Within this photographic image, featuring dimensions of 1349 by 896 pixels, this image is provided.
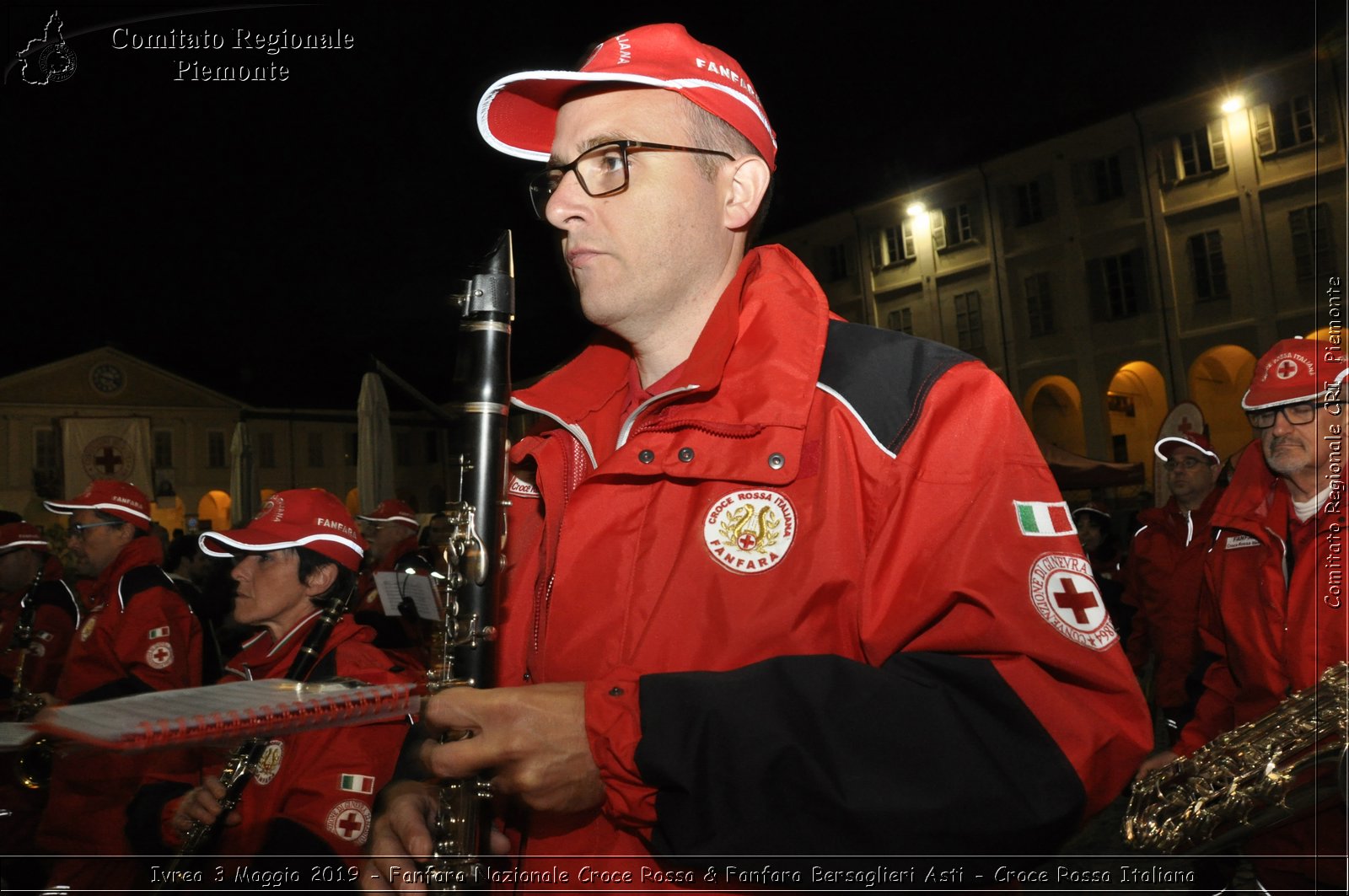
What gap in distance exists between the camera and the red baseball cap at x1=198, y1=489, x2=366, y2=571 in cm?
462

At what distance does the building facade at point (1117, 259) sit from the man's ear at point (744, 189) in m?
22.2

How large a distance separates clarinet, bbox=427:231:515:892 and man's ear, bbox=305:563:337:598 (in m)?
3.37

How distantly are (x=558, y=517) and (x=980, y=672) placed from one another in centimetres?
92

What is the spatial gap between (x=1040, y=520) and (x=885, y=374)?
0.38m

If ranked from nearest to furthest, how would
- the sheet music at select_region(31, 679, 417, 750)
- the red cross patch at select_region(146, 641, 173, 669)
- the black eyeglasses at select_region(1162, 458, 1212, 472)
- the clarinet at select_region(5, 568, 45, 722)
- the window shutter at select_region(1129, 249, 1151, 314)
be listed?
1. the sheet music at select_region(31, 679, 417, 750)
2. the red cross patch at select_region(146, 641, 173, 669)
3. the clarinet at select_region(5, 568, 45, 722)
4. the black eyeglasses at select_region(1162, 458, 1212, 472)
5. the window shutter at select_region(1129, 249, 1151, 314)

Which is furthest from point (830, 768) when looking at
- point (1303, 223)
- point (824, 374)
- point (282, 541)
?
point (1303, 223)

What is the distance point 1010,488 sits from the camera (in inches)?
58.0

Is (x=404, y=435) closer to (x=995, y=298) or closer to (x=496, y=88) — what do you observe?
(x=995, y=298)

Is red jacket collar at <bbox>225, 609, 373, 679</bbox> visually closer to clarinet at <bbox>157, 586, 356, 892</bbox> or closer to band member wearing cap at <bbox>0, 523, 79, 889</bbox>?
clarinet at <bbox>157, 586, 356, 892</bbox>

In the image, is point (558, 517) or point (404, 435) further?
point (404, 435)

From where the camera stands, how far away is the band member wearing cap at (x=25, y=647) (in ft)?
19.0

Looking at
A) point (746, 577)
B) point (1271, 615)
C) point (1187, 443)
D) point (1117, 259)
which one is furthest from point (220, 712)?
point (1117, 259)

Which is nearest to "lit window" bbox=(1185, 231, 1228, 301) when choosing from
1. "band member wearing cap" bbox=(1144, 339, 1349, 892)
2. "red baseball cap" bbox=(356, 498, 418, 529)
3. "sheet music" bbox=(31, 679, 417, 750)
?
"red baseball cap" bbox=(356, 498, 418, 529)

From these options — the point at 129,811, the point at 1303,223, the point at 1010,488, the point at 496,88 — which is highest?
the point at 1303,223
